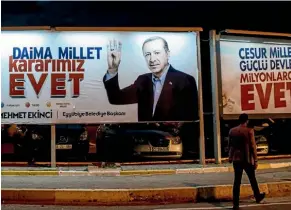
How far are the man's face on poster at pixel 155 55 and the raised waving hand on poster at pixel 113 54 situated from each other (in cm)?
68

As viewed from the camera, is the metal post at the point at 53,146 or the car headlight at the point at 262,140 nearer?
the metal post at the point at 53,146

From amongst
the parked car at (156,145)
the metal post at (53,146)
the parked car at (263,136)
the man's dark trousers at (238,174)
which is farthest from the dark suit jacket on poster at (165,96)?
the man's dark trousers at (238,174)

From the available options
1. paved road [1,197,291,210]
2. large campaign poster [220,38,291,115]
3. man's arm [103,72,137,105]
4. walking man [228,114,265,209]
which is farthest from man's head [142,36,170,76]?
paved road [1,197,291,210]

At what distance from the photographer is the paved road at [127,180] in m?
9.77

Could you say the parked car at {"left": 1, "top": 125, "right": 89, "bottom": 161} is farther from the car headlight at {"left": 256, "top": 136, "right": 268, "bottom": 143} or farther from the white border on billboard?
the car headlight at {"left": 256, "top": 136, "right": 268, "bottom": 143}

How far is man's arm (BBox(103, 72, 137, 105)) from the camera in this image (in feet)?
40.0

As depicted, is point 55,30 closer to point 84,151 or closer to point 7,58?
point 7,58

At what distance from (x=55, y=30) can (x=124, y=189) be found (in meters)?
4.93

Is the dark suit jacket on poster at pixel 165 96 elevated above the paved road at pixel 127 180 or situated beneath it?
elevated above

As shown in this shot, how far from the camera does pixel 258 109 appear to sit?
13078 millimetres

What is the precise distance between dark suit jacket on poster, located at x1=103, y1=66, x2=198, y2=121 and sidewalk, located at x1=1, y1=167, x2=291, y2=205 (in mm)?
2193

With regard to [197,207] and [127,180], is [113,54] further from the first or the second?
[197,207]

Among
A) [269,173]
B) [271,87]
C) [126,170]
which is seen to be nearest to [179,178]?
[126,170]

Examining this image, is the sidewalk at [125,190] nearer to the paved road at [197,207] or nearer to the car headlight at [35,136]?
the paved road at [197,207]
